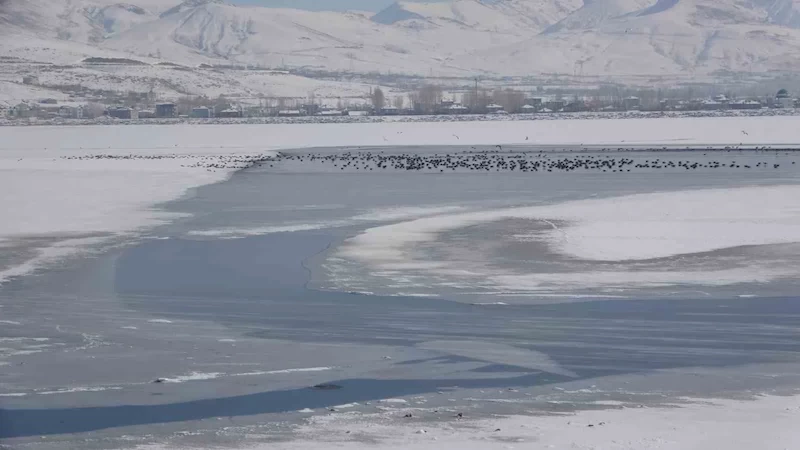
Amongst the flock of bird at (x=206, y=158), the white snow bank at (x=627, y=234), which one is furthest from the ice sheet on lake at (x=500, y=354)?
the flock of bird at (x=206, y=158)

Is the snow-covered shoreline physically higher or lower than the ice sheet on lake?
lower

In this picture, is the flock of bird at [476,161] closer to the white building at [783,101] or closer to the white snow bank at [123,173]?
the white snow bank at [123,173]

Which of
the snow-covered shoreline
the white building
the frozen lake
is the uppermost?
the white building

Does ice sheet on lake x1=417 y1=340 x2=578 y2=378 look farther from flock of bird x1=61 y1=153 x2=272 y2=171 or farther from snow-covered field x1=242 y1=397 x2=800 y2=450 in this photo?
flock of bird x1=61 y1=153 x2=272 y2=171

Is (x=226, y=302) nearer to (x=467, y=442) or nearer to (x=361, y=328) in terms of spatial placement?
(x=361, y=328)

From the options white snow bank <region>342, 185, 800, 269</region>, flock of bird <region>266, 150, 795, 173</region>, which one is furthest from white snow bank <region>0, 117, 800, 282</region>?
flock of bird <region>266, 150, 795, 173</region>

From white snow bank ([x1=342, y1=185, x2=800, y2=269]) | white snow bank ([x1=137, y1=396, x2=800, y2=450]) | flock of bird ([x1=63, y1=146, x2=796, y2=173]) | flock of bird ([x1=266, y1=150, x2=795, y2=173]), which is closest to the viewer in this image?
white snow bank ([x1=137, y1=396, x2=800, y2=450])

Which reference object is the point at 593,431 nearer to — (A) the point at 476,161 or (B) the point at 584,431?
(B) the point at 584,431
